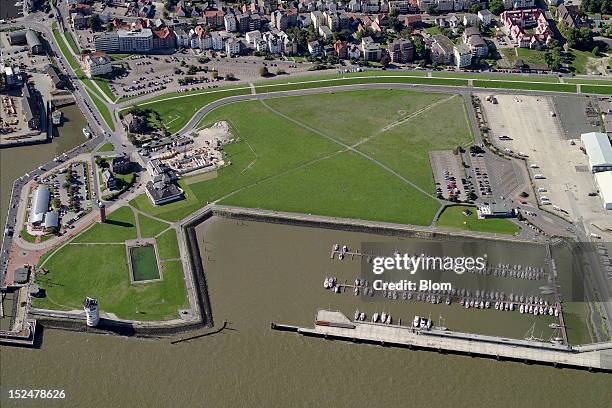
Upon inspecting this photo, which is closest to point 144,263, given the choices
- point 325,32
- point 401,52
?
point 401,52

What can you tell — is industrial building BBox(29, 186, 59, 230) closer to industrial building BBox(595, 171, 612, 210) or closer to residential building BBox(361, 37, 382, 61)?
residential building BBox(361, 37, 382, 61)

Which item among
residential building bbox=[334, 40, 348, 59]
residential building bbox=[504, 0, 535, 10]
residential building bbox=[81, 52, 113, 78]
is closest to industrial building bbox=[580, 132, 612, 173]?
residential building bbox=[334, 40, 348, 59]

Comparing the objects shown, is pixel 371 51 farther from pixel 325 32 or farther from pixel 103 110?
pixel 103 110

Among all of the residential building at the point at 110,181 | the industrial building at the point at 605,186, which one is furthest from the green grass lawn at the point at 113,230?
the industrial building at the point at 605,186

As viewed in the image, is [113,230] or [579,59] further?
[579,59]

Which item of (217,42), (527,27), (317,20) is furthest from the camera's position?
(317,20)

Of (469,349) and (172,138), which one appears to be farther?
(172,138)

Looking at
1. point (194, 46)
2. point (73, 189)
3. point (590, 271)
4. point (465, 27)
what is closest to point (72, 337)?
point (73, 189)

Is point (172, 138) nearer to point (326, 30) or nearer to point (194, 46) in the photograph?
point (194, 46)
